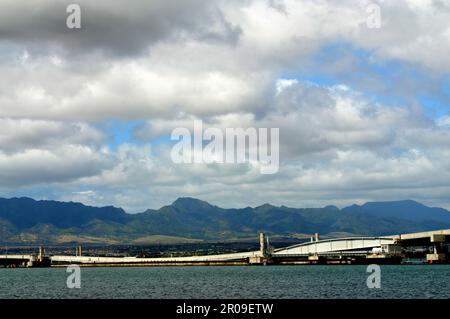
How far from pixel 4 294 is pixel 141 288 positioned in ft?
89.9

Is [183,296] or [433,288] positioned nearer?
[183,296]
